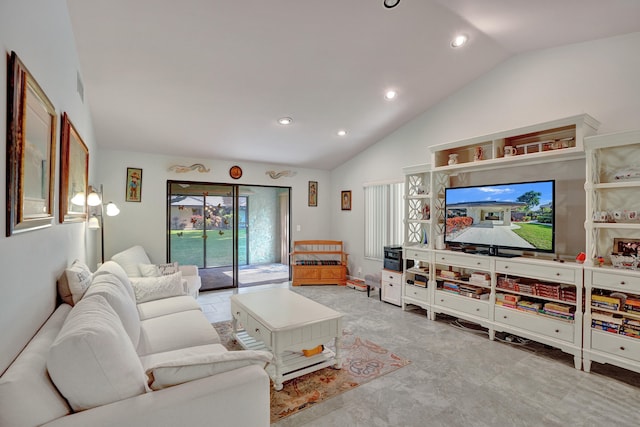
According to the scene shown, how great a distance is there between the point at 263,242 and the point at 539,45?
18.2 feet

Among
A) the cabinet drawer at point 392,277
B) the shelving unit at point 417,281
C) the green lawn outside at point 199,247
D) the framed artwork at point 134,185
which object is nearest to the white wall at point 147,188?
the framed artwork at point 134,185

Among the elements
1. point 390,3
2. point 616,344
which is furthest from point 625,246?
point 390,3

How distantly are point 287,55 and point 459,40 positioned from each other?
173 centimetres

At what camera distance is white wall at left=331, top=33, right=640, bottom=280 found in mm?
2834

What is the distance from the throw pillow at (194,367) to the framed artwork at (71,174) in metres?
1.43

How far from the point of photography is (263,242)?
677 cm

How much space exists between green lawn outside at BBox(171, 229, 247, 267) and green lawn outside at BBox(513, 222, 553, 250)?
4.45 metres

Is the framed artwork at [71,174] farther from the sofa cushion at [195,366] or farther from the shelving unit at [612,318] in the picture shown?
the shelving unit at [612,318]

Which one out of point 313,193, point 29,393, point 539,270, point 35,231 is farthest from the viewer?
point 313,193

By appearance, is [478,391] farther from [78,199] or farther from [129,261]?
[129,261]

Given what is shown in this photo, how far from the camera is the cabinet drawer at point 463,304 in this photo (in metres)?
3.41

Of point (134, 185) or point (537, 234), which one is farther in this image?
point (134, 185)

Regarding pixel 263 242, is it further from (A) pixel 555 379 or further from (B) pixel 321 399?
(A) pixel 555 379

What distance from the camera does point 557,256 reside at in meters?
3.14
